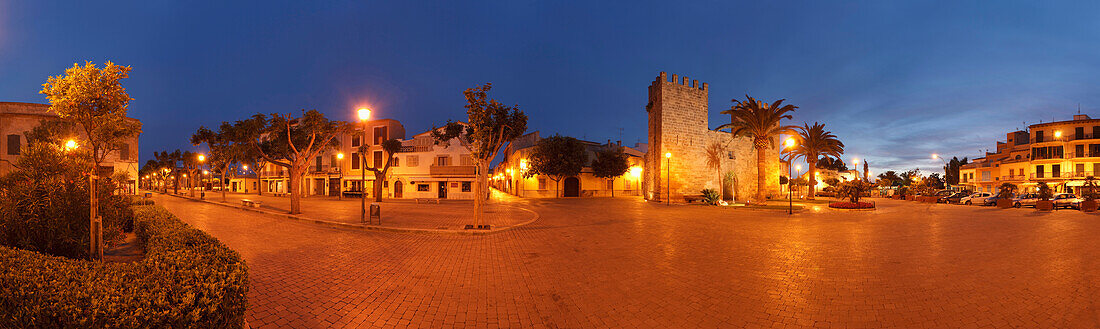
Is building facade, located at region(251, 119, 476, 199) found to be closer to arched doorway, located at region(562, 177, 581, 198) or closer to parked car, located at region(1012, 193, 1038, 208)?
arched doorway, located at region(562, 177, 581, 198)

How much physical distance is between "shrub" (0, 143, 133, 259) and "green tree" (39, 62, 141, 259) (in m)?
0.30

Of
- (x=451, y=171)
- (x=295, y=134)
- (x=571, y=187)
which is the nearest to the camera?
(x=295, y=134)

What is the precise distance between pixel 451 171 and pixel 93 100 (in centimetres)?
2711

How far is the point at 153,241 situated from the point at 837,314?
11020 mm

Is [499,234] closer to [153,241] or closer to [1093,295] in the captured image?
[153,241]

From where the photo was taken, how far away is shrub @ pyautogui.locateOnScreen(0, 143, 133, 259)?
23.1 ft

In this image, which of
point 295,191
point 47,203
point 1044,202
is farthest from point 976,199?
point 47,203

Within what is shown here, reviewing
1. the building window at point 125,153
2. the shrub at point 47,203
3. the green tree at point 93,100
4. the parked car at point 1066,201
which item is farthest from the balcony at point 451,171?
the parked car at point 1066,201

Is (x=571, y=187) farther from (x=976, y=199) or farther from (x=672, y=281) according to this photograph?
(x=672, y=281)

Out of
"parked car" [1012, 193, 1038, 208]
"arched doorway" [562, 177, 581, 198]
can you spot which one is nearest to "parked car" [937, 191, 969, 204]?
"parked car" [1012, 193, 1038, 208]

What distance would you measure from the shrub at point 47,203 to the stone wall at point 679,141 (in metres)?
31.9

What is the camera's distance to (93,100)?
9.00 metres

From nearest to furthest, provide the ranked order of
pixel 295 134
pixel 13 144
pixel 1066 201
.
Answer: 1. pixel 295 134
2. pixel 1066 201
3. pixel 13 144

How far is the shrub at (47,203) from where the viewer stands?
7.04 m
